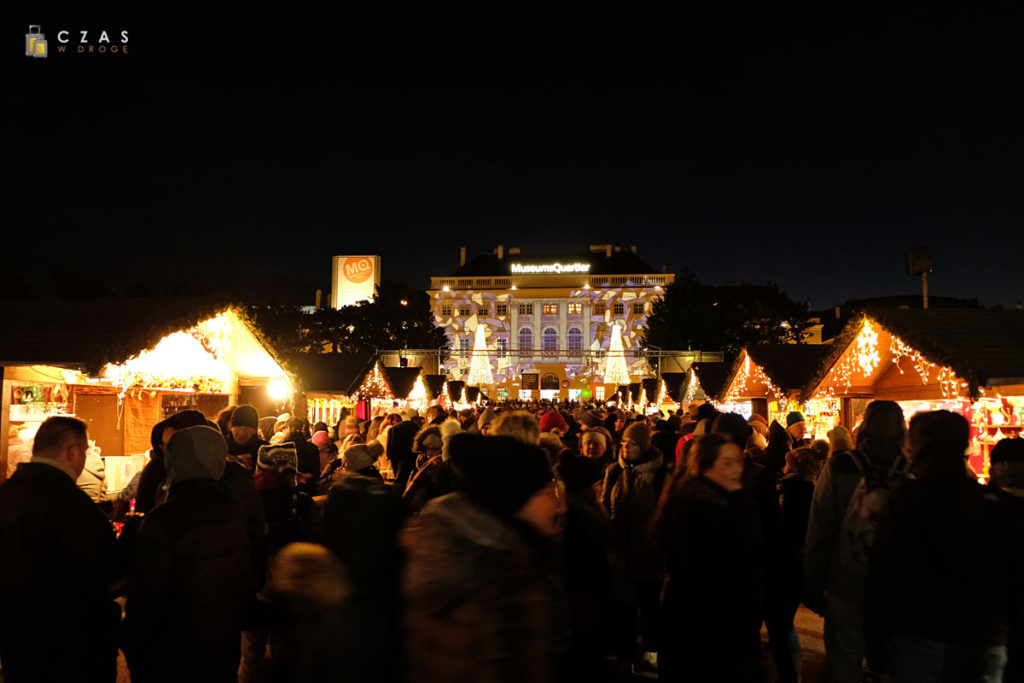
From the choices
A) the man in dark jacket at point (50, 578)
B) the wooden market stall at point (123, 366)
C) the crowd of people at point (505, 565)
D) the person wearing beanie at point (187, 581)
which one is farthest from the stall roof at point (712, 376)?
the man in dark jacket at point (50, 578)

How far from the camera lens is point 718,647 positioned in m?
3.20

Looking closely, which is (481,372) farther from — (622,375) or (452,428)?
(452,428)

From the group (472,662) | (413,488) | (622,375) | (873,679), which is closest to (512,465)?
(472,662)

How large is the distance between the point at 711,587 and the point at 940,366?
19.8 feet

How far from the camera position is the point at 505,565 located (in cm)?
193

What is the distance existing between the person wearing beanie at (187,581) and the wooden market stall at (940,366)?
602cm

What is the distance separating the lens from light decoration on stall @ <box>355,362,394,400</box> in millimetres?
18328

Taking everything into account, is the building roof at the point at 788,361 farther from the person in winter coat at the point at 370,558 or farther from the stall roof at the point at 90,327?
the person in winter coat at the point at 370,558

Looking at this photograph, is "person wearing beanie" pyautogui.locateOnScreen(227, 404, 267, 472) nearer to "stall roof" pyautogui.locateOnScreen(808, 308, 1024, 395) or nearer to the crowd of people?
the crowd of people

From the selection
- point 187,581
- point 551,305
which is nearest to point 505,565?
point 187,581

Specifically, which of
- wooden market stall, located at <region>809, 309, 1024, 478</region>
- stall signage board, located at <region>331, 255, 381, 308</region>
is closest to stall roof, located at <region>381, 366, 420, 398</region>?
wooden market stall, located at <region>809, 309, 1024, 478</region>

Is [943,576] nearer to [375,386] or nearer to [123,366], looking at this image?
[123,366]

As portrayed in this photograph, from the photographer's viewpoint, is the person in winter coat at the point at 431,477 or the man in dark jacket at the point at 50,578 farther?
the person in winter coat at the point at 431,477

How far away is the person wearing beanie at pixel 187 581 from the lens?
108 inches
